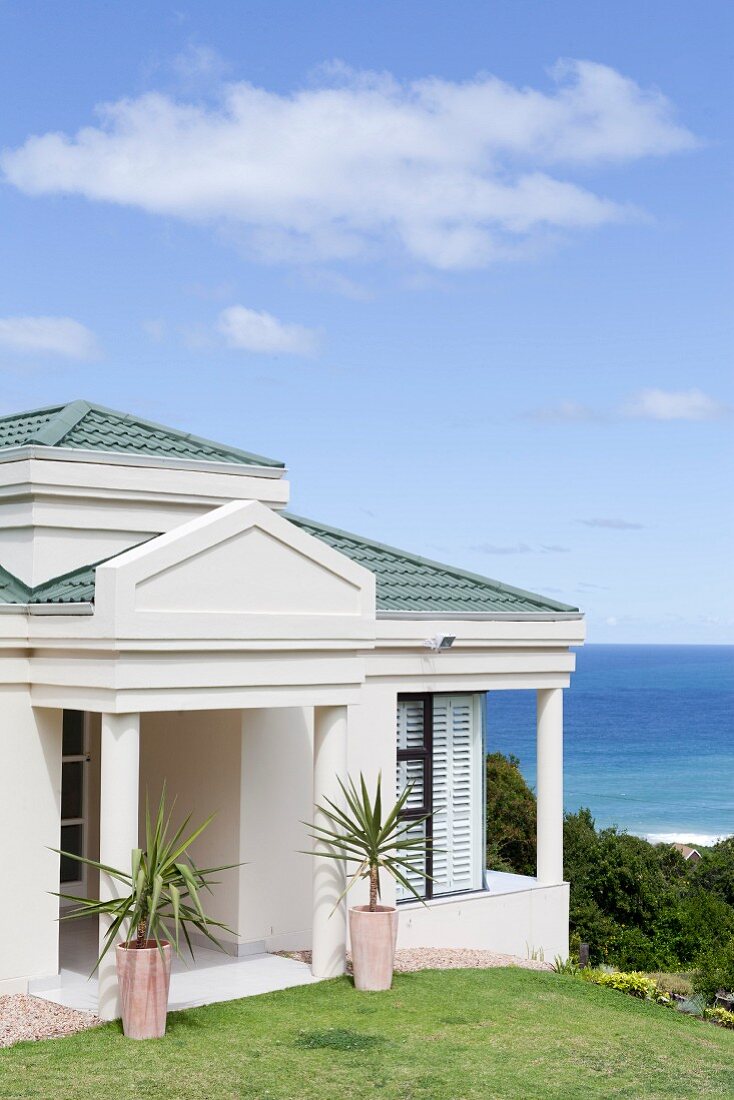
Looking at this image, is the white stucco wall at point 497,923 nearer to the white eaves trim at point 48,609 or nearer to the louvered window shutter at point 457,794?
the louvered window shutter at point 457,794

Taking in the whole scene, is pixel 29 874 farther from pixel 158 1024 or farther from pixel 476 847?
pixel 476 847

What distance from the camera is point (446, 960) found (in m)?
16.9

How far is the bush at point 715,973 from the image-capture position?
25750mm

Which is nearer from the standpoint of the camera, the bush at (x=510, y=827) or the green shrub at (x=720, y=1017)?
the green shrub at (x=720, y=1017)

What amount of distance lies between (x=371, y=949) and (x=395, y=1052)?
6.66 feet

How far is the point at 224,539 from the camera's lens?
14.3 metres

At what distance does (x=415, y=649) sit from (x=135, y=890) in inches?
243

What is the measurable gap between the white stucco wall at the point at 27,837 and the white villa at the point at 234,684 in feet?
0.07

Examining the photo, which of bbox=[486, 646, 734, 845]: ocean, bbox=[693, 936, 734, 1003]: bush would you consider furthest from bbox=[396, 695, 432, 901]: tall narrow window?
bbox=[486, 646, 734, 845]: ocean

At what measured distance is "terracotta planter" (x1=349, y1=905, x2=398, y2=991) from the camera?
48.7 feet

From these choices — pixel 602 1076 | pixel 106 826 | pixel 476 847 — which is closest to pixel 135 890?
pixel 106 826

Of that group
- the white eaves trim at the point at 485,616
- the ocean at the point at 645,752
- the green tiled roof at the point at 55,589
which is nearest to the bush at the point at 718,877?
the white eaves trim at the point at 485,616

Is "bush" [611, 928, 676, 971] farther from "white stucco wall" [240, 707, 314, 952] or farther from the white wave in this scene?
the white wave

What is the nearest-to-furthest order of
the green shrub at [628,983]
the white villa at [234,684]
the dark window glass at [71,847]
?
1. the white villa at [234,684]
2. the dark window glass at [71,847]
3. the green shrub at [628,983]
